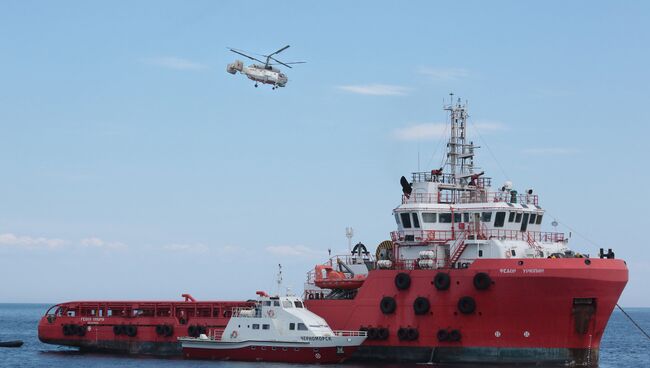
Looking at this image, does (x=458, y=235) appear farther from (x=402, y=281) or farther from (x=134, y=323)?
(x=134, y=323)

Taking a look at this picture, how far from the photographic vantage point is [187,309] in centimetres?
4844

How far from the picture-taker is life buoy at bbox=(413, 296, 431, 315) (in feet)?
134

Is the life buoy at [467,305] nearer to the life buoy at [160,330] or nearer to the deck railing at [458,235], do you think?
the deck railing at [458,235]

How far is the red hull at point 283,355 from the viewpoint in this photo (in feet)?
137

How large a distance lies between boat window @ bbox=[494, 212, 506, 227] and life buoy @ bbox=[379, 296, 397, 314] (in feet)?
19.1

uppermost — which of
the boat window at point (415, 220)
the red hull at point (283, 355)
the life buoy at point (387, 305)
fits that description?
the boat window at point (415, 220)

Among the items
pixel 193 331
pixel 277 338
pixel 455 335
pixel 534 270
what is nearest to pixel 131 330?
pixel 193 331

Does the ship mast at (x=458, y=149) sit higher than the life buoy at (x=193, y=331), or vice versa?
the ship mast at (x=458, y=149)

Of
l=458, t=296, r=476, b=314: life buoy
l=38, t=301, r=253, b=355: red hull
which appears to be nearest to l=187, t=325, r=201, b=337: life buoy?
l=38, t=301, r=253, b=355: red hull

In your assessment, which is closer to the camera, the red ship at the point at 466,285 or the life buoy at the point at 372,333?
the red ship at the point at 466,285

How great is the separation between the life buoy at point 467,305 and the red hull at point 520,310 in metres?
0.18

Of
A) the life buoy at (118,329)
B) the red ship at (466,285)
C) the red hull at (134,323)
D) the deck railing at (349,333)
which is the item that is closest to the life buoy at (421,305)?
the red ship at (466,285)

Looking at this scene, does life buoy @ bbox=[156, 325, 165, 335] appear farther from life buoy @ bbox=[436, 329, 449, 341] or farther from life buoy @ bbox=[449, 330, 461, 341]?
life buoy @ bbox=[449, 330, 461, 341]

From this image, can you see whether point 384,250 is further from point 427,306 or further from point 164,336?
point 164,336
